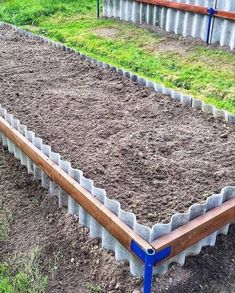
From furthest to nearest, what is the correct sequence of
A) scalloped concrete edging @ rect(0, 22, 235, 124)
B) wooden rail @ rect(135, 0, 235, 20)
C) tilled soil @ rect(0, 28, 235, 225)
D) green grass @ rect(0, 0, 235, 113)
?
wooden rail @ rect(135, 0, 235, 20)
green grass @ rect(0, 0, 235, 113)
scalloped concrete edging @ rect(0, 22, 235, 124)
tilled soil @ rect(0, 28, 235, 225)

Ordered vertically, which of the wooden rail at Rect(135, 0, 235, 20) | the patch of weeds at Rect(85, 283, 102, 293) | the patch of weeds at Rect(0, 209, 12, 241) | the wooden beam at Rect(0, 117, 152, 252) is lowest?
the patch of weeds at Rect(0, 209, 12, 241)

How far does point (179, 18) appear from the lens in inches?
331

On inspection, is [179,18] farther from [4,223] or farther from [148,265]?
[148,265]

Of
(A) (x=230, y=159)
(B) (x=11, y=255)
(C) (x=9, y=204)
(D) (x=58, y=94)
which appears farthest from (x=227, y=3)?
(B) (x=11, y=255)

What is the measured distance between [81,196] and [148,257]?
88 cm

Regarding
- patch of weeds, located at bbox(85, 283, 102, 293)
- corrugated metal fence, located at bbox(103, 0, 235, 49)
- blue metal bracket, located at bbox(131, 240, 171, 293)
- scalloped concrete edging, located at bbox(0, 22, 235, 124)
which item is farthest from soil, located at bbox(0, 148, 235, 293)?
corrugated metal fence, located at bbox(103, 0, 235, 49)

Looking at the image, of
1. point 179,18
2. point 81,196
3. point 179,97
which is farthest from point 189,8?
point 81,196

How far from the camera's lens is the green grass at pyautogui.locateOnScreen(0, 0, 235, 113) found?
633cm

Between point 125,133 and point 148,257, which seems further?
point 125,133

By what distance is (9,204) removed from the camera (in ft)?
13.0

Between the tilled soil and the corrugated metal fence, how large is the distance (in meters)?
2.78

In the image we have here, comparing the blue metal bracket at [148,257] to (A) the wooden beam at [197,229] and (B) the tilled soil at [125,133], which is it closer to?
(A) the wooden beam at [197,229]

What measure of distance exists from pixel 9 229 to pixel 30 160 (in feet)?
2.68

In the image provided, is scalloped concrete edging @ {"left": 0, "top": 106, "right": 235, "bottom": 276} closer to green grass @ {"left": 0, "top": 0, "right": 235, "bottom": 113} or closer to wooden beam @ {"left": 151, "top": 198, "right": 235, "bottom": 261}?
wooden beam @ {"left": 151, "top": 198, "right": 235, "bottom": 261}
